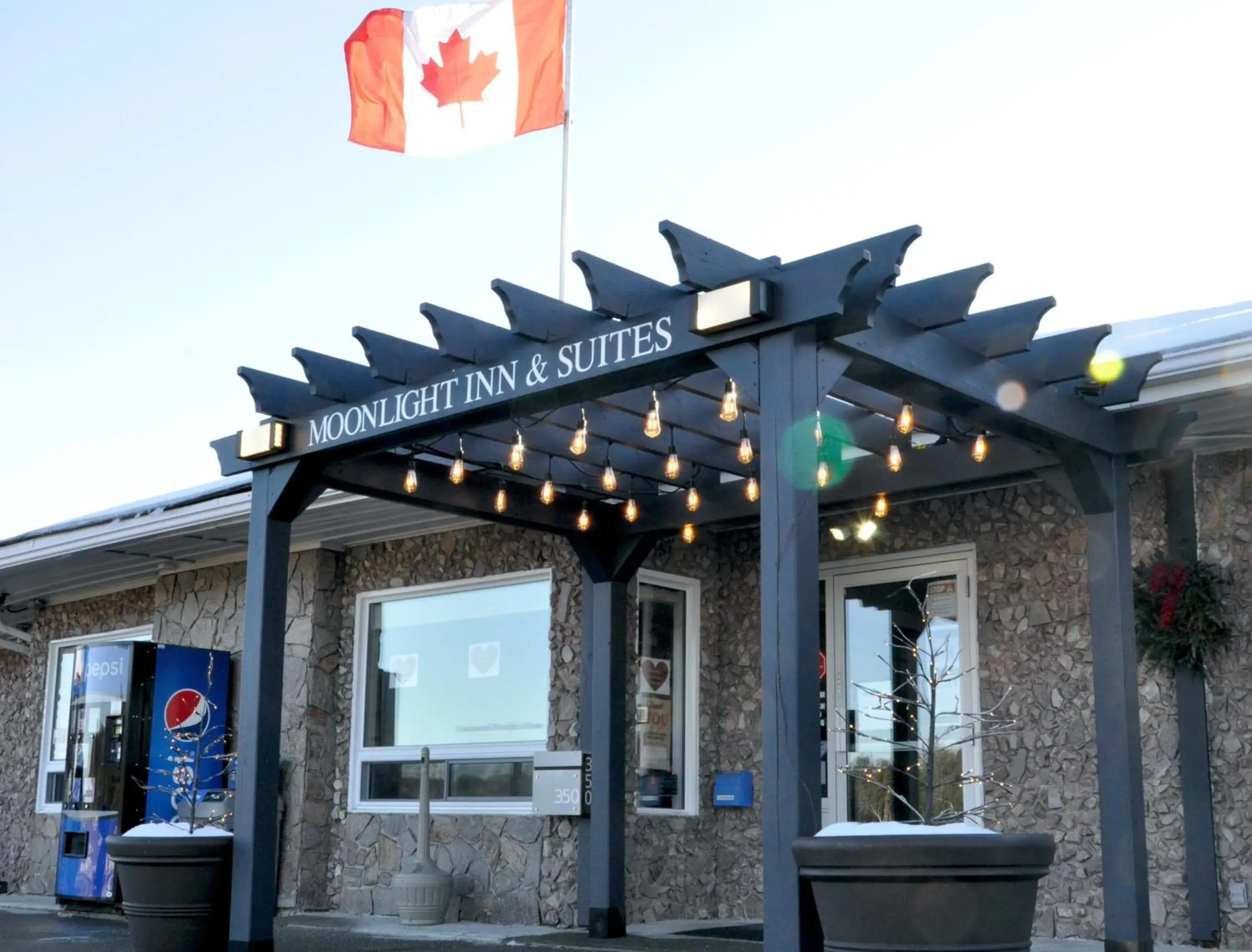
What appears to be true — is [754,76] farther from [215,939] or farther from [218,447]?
[215,939]

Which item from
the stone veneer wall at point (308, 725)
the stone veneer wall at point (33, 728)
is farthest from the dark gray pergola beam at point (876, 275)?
the stone veneer wall at point (33, 728)

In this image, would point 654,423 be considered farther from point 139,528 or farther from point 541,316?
point 139,528

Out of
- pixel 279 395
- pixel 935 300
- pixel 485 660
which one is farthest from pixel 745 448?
pixel 485 660

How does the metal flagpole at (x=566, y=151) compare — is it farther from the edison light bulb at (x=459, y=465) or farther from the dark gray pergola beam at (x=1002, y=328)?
the dark gray pergola beam at (x=1002, y=328)

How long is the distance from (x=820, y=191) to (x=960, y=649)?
12.7 ft

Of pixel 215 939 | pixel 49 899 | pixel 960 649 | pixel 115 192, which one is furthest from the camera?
pixel 115 192

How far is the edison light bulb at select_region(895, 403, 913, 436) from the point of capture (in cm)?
593

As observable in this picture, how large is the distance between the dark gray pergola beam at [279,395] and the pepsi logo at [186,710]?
193 inches

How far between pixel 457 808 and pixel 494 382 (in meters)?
4.48

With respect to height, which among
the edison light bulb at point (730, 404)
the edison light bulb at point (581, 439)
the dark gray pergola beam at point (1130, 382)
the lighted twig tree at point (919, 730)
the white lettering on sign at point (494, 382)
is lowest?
the lighted twig tree at point (919, 730)

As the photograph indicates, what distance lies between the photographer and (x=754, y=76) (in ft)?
33.8

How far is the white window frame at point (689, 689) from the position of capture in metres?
8.95

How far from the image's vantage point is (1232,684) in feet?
22.2

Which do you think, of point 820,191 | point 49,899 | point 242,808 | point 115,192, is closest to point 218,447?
point 242,808
